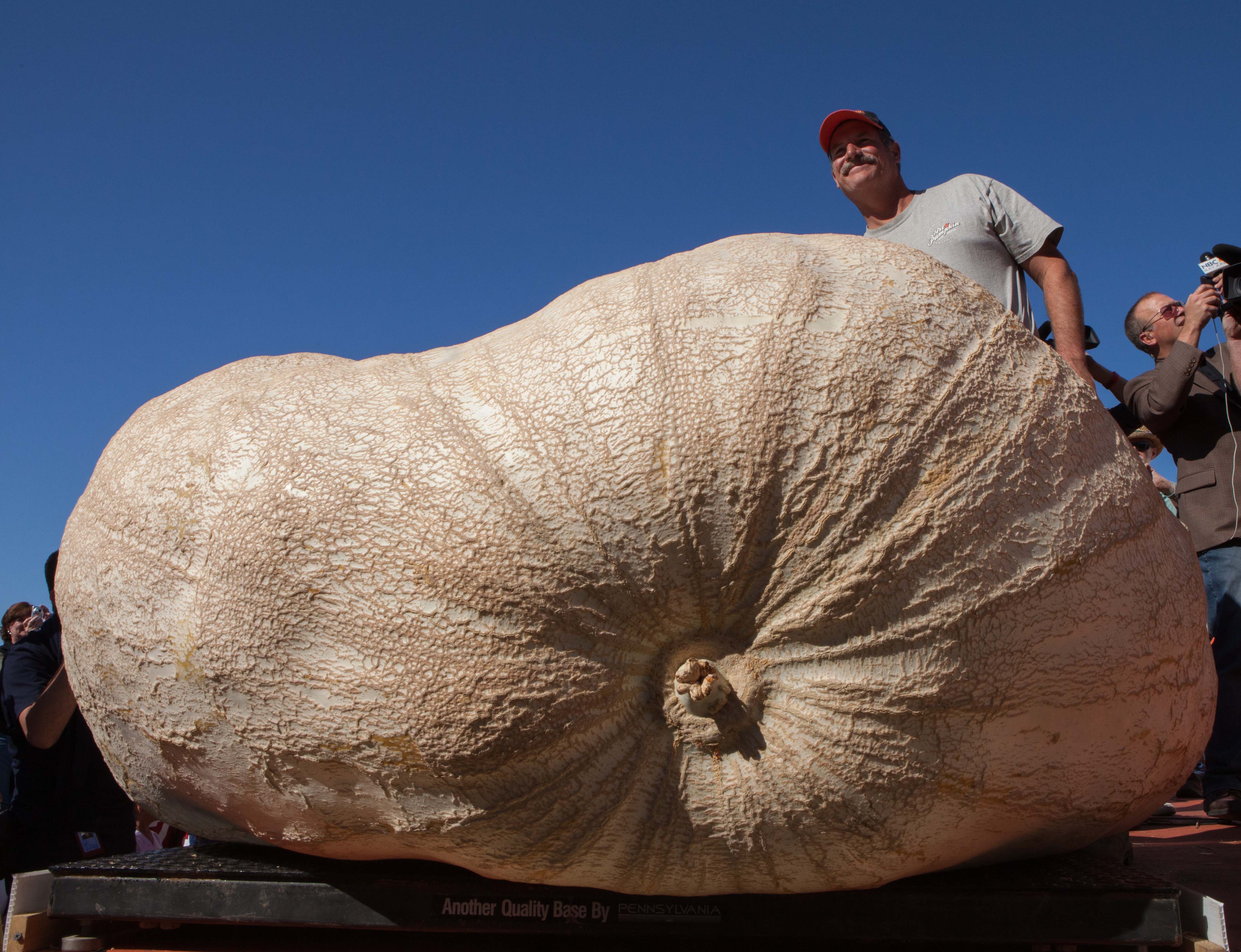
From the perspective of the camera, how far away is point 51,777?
346 cm

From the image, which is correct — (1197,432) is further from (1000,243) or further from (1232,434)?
(1000,243)

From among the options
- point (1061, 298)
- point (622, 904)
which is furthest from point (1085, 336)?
point (622, 904)

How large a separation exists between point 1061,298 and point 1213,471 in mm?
1300

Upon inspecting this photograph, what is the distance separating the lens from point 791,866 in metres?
1.68

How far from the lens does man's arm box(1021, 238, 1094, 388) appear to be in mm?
2504

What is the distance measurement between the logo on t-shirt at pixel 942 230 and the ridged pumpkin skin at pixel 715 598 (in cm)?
104

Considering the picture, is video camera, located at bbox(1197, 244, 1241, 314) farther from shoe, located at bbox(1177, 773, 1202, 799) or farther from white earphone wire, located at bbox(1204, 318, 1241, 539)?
shoe, located at bbox(1177, 773, 1202, 799)

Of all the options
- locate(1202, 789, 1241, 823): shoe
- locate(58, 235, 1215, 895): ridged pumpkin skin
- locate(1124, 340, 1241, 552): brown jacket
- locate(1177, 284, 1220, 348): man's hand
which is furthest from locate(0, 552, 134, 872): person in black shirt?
locate(1177, 284, 1220, 348): man's hand

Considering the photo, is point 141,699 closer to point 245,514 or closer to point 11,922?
point 245,514

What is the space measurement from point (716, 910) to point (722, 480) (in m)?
0.91

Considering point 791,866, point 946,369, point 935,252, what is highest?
point 935,252

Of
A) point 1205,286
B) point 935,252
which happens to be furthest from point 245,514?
point 1205,286

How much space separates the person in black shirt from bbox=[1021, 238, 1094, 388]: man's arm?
3515 mm

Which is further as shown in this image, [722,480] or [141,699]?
[141,699]
